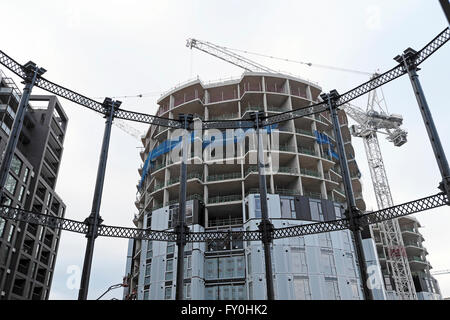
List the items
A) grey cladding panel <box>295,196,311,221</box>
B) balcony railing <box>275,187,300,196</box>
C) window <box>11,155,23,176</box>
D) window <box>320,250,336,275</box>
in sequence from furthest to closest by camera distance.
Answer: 1. window <box>11,155,23,176</box>
2. balcony railing <box>275,187,300,196</box>
3. grey cladding panel <box>295,196,311,221</box>
4. window <box>320,250,336,275</box>

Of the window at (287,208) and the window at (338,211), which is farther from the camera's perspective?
the window at (338,211)

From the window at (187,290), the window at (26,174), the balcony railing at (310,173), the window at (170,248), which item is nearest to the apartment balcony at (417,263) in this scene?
the balcony railing at (310,173)

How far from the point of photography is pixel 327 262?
3928 centimetres

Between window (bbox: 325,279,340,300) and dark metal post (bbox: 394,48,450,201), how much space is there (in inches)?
1046

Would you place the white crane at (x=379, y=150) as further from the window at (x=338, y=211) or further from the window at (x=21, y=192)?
the window at (x=21, y=192)

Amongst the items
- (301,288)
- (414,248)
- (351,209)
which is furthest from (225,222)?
(414,248)

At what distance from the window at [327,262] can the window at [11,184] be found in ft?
143

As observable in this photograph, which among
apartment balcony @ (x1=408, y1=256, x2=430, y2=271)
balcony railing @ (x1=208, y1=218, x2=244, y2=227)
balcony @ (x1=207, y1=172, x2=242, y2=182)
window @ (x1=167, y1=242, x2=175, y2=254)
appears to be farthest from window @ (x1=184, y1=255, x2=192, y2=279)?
apartment balcony @ (x1=408, y1=256, x2=430, y2=271)

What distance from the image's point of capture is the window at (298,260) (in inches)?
1510

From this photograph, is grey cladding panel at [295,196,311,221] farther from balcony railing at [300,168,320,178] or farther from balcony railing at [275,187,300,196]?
balcony railing at [300,168,320,178]

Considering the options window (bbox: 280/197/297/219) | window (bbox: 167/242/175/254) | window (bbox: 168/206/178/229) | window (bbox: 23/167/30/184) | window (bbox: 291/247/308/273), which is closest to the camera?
window (bbox: 291/247/308/273)

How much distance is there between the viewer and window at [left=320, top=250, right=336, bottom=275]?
3881cm

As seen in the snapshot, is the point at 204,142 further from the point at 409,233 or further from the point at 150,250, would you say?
the point at 409,233

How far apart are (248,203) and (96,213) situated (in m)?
27.3
